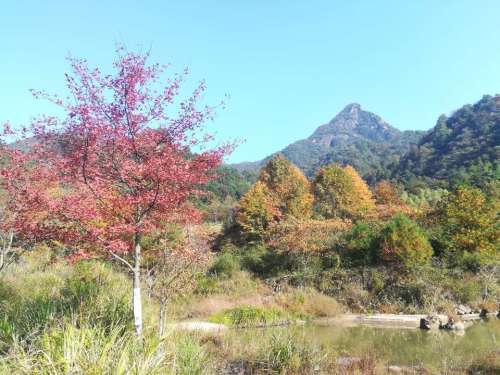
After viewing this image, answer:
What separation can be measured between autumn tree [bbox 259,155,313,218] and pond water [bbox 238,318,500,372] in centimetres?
1568

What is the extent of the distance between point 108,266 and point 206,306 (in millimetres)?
3621

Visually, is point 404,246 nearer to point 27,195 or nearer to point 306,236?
point 306,236

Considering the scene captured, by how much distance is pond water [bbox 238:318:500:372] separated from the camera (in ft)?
28.3

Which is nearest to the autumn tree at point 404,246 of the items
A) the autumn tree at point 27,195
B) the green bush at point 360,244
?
the green bush at point 360,244

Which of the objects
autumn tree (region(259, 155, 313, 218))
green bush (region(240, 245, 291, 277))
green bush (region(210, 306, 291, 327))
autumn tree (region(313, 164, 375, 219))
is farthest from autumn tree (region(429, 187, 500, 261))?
autumn tree (region(313, 164, 375, 219))

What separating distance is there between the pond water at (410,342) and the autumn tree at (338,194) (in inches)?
800

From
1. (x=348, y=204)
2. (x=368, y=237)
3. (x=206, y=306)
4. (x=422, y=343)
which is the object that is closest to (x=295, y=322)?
(x=206, y=306)

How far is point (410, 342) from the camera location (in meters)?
11.0

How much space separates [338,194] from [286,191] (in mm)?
5610

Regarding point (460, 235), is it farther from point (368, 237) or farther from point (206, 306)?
point (206, 306)

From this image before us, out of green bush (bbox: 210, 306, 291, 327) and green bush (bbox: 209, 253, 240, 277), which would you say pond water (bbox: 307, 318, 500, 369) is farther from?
green bush (bbox: 209, 253, 240, 277)

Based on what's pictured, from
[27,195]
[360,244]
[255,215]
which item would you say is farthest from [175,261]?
[255,215]

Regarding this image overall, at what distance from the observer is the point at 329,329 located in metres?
13.3

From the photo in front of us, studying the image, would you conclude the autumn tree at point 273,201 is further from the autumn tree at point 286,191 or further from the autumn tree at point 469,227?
the autumn tree at point 469,227
